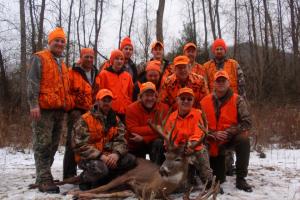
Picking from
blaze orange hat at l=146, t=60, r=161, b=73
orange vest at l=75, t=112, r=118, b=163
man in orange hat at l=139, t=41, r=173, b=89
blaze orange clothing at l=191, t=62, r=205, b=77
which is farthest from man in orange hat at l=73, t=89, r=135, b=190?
blaze orange clothing at l=191, t=62, r=205, b=77

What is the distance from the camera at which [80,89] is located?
664cm

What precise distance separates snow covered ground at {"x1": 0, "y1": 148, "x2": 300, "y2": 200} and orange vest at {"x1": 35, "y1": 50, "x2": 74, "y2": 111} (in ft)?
4.52

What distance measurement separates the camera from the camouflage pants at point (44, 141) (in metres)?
6.13

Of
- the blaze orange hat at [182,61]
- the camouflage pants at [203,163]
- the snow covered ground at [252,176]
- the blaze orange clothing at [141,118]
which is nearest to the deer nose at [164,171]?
the camouflage pants at [203,163]

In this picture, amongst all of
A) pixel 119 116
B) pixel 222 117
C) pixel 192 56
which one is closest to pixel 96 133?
pixel 119 116

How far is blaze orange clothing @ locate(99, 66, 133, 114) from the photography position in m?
7.06

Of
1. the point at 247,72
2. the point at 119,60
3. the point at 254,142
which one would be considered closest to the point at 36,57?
the point at 119,60

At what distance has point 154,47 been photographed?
25.7 feet

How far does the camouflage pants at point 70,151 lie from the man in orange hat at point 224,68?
8.47 feet

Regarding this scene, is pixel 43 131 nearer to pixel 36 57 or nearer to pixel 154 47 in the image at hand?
pixel 36 57

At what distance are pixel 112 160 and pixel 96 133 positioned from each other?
0.48 metres

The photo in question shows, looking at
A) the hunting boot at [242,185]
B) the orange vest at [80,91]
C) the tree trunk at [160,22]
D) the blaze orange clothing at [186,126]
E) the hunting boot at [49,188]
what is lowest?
the hunting boot at [242,185]

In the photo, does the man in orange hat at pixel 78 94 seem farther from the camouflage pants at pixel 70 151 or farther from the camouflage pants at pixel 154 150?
the camouflage pants at pixel 154 150

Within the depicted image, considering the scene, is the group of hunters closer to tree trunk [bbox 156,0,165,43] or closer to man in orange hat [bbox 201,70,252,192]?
man in orange hat [bbox 201,70,252,192]
